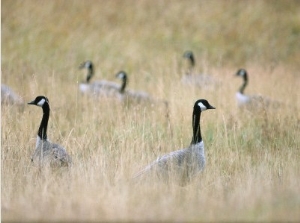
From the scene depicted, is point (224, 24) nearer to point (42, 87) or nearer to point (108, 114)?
point (42, 87)

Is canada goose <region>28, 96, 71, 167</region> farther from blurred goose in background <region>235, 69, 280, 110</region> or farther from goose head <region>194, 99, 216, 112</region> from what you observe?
blurred goose in background <region>235, 69, 280, 110</region>

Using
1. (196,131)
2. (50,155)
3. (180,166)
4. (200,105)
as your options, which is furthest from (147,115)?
(180,166)

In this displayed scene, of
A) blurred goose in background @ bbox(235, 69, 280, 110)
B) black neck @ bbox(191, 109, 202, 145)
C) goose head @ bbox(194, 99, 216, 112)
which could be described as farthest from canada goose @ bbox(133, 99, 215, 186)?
blurred goose in background @ bbox(235, 69, 280, 110)

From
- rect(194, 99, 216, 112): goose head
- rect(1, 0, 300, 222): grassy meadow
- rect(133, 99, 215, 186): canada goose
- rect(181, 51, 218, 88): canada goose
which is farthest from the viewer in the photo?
rect(181, 51, 218, 88): canada goose

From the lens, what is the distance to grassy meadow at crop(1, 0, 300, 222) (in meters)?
5.90

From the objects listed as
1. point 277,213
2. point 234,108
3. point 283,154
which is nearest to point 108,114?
point 234,108

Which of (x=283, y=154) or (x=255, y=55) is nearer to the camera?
(x=283, y=154)

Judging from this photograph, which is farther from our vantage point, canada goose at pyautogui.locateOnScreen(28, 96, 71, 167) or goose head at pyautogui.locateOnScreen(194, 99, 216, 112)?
goose head at pyautogui.locateOnScreen(194, 99, 216, 112)

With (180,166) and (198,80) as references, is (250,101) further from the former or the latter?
(180,166)

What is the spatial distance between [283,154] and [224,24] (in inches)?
539

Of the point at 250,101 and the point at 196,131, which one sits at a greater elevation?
the point at 250,101

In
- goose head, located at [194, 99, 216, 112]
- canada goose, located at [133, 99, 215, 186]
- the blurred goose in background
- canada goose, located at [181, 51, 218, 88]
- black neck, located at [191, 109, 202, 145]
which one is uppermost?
canada goose, located at [181, 51, 218, 88]

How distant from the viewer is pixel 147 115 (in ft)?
34.6

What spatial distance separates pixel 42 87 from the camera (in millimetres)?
12422
